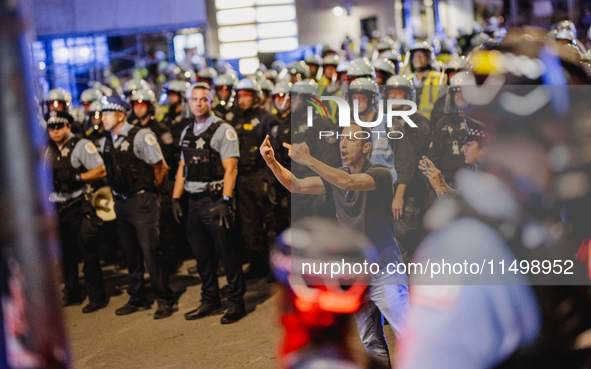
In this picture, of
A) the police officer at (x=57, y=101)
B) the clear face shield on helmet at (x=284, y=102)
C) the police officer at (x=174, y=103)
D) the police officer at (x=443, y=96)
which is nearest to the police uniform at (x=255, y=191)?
the clear face shield on helmet at (x=284, y=102)

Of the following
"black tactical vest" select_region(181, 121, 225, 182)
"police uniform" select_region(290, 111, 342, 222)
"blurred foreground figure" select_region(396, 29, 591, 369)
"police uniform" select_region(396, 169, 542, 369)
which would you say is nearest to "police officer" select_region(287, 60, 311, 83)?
"police uniform" select_region(290, 111, 342, 222)

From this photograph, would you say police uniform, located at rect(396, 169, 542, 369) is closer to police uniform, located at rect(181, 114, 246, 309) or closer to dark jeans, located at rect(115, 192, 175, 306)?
police uniform, located at rect(181, 114, 246, 309)

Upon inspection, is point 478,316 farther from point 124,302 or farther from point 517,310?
point 124,302

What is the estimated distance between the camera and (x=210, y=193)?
242 inches

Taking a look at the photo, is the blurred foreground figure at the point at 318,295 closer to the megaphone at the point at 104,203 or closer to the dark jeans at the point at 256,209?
the dark jeans at the point at 256,209

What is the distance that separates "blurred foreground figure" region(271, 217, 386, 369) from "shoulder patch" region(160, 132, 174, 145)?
7051 mm

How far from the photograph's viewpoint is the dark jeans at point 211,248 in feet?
20.1

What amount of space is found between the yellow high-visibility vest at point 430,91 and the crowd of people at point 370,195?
0.34 feet

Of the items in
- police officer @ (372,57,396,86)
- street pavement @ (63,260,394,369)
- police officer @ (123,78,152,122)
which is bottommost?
street pavement @ (63,260,394,369)

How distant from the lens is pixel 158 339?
5.76 m

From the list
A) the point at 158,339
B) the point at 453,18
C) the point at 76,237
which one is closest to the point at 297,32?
the point at 453,18

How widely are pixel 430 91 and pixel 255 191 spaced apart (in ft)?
9.11

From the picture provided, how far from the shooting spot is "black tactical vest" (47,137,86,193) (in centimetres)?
696

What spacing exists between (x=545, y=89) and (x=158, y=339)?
5132 millimetres
